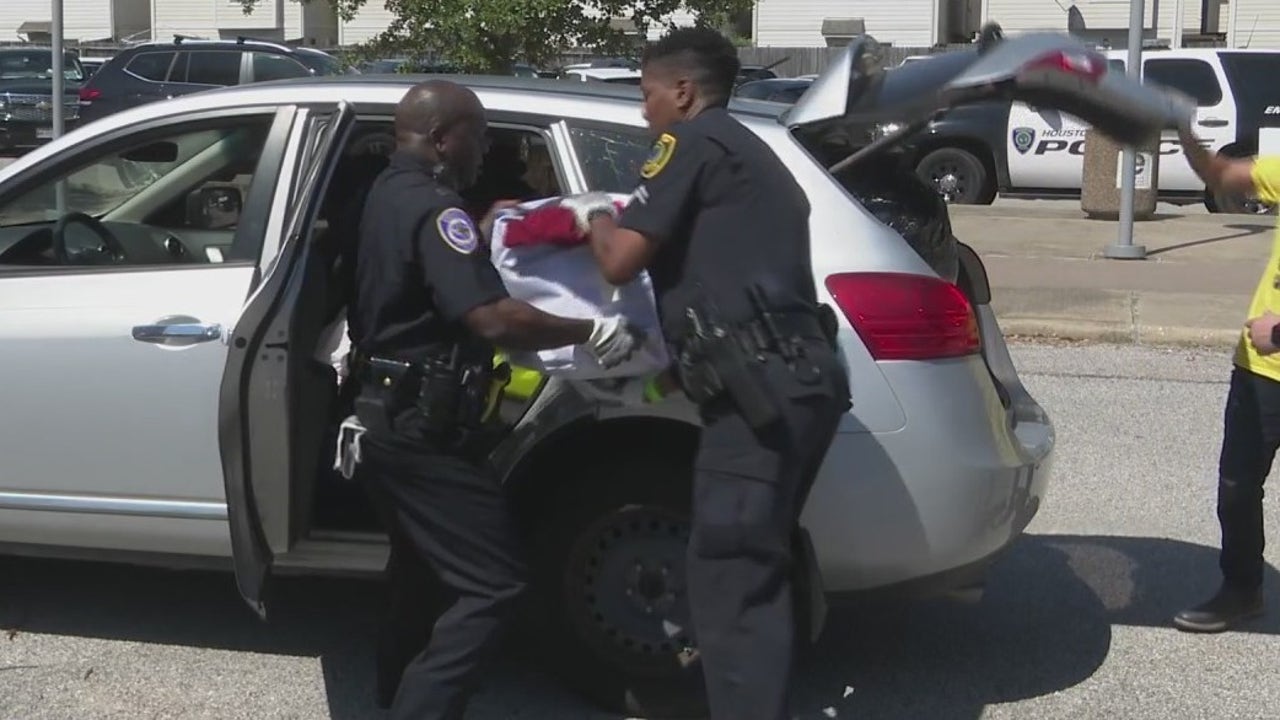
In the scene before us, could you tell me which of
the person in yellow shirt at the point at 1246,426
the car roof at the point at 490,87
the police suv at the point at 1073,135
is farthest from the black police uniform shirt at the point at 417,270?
the police suv at the point at 1073,135

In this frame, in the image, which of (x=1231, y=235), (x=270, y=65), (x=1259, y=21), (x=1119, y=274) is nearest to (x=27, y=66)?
(x=270, y=65)

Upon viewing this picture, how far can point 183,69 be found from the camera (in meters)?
19.9

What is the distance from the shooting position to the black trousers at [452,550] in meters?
3.86

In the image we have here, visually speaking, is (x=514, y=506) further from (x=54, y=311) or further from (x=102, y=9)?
(x=102, y=9)

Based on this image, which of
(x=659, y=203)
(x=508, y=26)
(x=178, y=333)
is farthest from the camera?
(x=508, y=26)

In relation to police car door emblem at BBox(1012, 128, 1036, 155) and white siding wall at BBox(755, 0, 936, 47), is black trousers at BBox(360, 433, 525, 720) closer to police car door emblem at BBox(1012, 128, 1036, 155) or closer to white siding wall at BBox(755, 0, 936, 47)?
police car door emblem at BBox(1012, 128, 1036, 155)

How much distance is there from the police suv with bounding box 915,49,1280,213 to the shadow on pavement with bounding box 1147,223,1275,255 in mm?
2707

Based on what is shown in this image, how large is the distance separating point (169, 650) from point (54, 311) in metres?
1.08

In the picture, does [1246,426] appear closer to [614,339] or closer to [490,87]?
[614,339]

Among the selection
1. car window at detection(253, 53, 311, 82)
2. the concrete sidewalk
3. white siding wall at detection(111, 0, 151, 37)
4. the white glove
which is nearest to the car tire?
the concrete sidewalk

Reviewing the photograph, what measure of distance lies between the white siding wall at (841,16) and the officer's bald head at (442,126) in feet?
157

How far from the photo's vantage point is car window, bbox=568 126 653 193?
4.48 metres

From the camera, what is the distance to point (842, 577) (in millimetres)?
4344

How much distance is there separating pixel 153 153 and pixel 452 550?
1808mm
